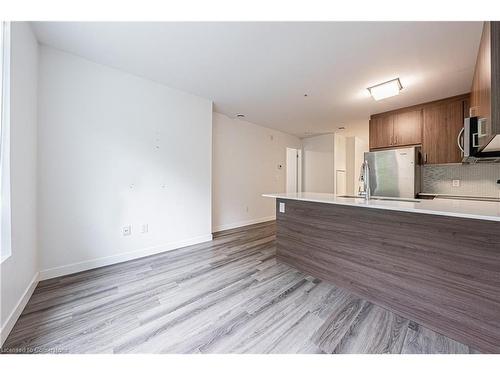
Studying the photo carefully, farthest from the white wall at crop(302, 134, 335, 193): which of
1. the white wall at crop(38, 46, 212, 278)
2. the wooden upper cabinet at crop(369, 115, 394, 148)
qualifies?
the white wall at crop(38, 46, 212, 278)

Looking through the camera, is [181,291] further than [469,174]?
No

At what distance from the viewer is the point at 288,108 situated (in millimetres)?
3783

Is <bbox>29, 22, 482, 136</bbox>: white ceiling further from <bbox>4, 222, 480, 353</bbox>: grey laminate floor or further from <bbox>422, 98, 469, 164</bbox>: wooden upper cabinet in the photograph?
<bbox>4, 222, 480, 353</bbox>: grey laminate floor

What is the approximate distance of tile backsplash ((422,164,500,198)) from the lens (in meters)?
2.96

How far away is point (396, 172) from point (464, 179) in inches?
37.0

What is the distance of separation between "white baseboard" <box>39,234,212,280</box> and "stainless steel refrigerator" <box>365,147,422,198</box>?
11.1 feet

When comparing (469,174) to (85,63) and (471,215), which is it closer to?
(471,215)

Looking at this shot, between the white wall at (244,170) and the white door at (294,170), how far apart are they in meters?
0.54

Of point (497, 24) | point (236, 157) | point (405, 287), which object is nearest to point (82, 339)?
point (405, 287)

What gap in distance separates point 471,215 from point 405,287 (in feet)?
2.52

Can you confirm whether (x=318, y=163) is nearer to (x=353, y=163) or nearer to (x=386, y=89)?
(x=353, y=163)

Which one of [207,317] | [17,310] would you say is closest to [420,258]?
[207,317]

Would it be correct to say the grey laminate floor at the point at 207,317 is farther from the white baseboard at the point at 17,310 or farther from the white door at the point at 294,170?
the white door at the point at 294,170

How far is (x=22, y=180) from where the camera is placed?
1729mm
